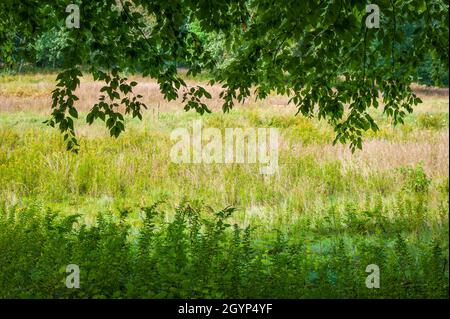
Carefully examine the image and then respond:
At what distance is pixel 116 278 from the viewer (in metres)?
4.55

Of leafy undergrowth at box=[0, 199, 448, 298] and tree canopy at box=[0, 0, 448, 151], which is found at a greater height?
tree canopy at box=[0, 0, 448, 151]

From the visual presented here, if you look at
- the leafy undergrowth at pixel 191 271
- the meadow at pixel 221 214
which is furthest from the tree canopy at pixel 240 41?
the meadow at pixel 221 214

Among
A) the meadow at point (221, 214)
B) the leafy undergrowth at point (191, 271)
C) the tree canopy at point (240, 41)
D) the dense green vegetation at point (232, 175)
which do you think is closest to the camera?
the leafy undergrowth at point (191, 271)

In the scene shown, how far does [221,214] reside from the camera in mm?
5730

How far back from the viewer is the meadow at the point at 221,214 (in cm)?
454

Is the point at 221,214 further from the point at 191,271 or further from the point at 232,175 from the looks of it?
the point at 232,175

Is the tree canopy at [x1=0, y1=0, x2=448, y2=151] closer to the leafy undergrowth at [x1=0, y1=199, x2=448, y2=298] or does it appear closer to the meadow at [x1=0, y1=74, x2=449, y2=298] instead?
the leafy undergrowth at [x1=0, y1=199, x2=448, y2=298]

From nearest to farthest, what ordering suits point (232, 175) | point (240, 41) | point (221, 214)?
point (221, 214) < point (240, 41) < point (232, 175)

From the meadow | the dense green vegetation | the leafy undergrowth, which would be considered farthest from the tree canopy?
the meadow

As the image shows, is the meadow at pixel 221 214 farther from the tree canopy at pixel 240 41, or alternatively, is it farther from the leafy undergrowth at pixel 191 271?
the tree canopy at pixel 240 41

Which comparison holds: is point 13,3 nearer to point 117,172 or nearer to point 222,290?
point 222,290

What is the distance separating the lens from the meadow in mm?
4539

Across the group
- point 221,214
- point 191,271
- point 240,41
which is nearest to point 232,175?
point 240,41
